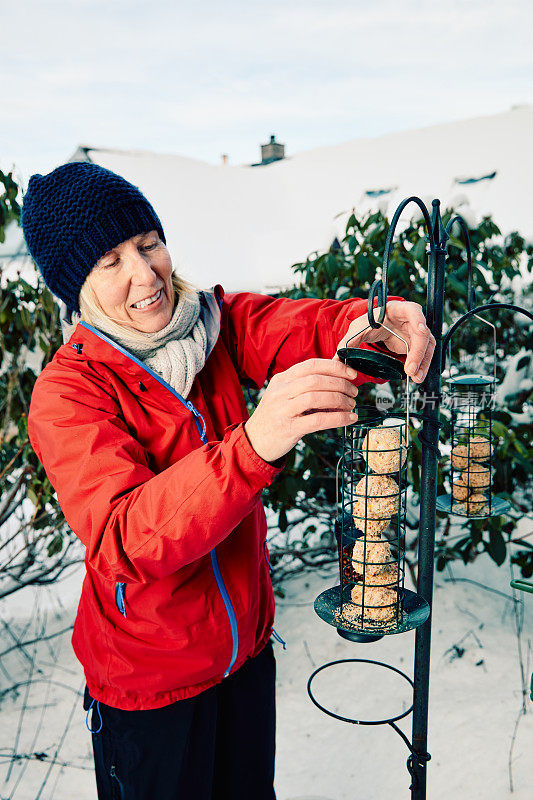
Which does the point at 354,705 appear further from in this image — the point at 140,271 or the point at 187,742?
the point at 140,271

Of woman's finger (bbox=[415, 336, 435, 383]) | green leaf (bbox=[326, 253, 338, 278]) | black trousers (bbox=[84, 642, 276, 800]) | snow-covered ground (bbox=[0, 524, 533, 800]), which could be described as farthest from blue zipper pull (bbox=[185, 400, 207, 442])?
snow-covered ground (bbox=[0, 524, 533, 800])

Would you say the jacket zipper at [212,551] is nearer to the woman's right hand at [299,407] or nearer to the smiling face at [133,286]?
the smiling face at [133,286]

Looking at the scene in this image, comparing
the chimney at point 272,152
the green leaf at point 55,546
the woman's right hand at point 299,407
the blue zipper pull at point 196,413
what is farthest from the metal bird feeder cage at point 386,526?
the chimney at point 272,152

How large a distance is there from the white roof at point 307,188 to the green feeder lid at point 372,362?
4100 millimetres

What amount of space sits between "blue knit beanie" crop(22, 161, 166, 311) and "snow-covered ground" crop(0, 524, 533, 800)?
199cm

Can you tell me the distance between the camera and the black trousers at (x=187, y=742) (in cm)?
137

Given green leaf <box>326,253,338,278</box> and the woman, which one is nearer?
the woman

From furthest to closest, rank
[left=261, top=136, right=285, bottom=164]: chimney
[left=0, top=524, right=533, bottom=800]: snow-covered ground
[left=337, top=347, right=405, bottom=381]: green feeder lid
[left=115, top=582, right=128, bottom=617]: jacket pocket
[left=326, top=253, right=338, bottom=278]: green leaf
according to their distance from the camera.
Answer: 1. [left=261, top=136, right=285, bottom=164]: chimney
2. [left=326, top=253, right=338, bottom=278]: green leaf
3. [left=0, top=524, right=533, bottom=800]: snow-covered ground
4. [left=115, top=582, right=128, bottom=617]: jacket pocket
5. [left=337, top=347, right=405, bottom=381]: green feeder lid

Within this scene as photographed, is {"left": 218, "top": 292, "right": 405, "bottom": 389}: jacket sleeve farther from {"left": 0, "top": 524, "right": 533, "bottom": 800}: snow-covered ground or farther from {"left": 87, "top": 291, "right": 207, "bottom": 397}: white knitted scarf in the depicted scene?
{"left": 0, "top": 524, "right": 533, "bottom": 800}: snow-covered ground

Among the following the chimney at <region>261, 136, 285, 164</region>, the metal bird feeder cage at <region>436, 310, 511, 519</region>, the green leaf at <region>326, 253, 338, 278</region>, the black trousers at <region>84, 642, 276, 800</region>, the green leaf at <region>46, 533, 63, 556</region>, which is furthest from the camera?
the chimney at <region>261, 136, 285, 164</region>

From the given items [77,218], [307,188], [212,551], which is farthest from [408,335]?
[307,188]

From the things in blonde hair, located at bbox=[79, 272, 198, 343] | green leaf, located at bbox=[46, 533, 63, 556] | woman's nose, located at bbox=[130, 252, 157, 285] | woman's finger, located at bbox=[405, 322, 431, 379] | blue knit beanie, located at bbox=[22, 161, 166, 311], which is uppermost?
blue knit beanie, located at bbox=[22, 161, 166, 311]

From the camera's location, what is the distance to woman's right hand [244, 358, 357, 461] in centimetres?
92

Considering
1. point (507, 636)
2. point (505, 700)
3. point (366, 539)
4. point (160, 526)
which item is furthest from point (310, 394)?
point (507, 636)
